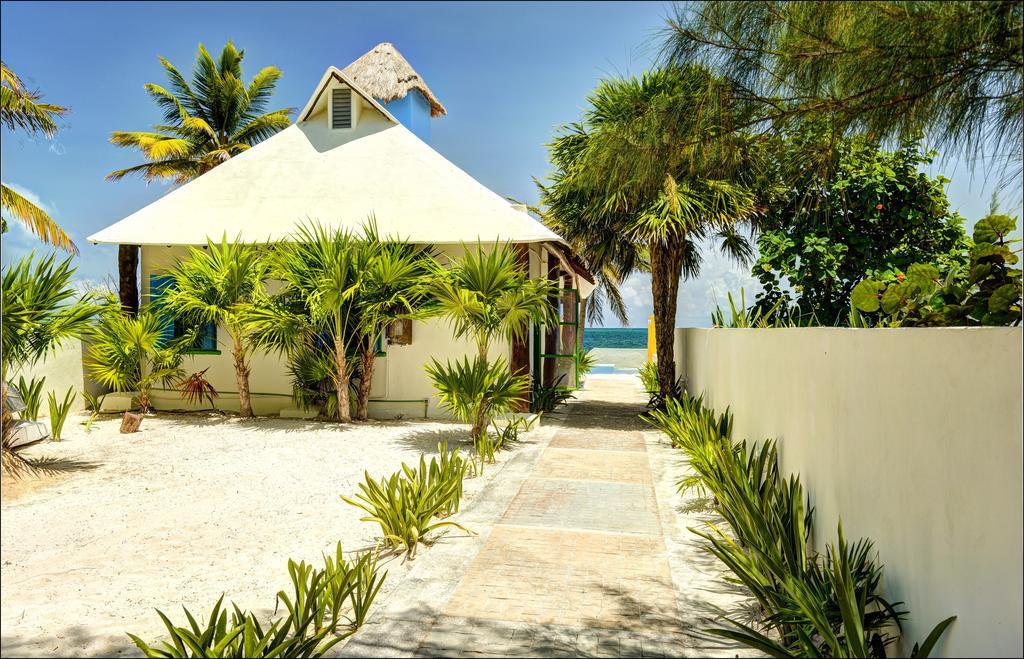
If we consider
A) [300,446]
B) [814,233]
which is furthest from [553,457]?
[814,233]

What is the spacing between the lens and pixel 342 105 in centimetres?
1435

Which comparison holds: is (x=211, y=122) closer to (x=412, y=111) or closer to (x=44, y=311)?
(x=412, y=111)

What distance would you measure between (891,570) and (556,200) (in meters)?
10.8

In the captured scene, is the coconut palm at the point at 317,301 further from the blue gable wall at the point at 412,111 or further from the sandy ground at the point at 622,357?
the sandy ground at the point at 622,357

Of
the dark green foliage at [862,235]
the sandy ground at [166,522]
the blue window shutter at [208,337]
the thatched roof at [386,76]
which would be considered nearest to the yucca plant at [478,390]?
the sandy ground at [166,522]

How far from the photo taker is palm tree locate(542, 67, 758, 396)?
439 cm

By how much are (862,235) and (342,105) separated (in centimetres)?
1021

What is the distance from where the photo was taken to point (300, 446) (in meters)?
9.53

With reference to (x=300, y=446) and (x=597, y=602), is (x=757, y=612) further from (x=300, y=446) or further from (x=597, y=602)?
(x=300, y=446)

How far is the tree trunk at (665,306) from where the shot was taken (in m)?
13.0

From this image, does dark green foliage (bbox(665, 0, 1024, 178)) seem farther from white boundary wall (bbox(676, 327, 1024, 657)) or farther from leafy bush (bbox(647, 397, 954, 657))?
leafy bush (bbox(647, 397, 954, 657))

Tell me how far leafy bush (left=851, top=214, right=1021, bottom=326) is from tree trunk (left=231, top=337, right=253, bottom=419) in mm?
10484

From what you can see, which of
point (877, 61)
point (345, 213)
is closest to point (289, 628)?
point (877, 61)

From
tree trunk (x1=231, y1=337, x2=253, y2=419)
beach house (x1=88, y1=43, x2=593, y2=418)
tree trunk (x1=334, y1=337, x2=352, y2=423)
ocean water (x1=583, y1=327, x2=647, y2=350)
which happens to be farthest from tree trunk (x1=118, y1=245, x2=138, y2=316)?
ocean water (x1=583, y1=327, x2=647, y2=350)
